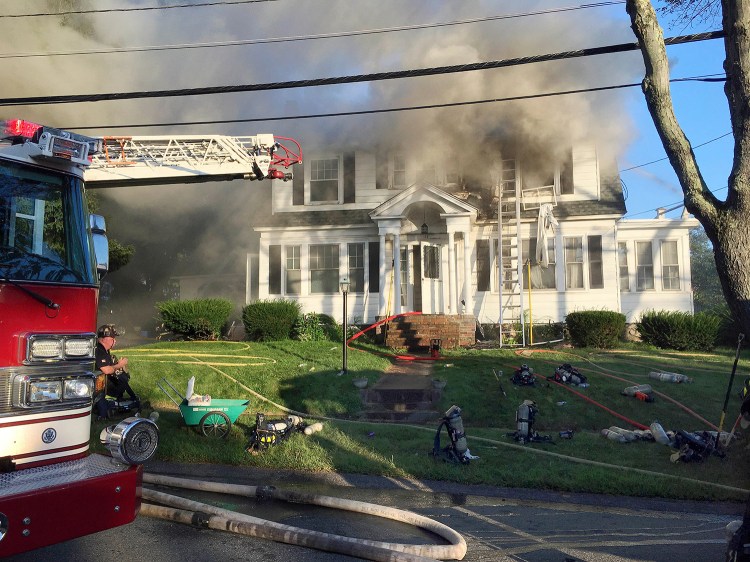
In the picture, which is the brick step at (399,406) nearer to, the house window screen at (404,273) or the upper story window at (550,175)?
the house window screen at (404,273)

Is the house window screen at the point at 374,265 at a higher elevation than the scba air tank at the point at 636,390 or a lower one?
higher

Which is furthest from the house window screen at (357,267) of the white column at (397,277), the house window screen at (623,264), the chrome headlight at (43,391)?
the chrome headlight at (43,391)

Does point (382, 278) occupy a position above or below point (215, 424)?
above

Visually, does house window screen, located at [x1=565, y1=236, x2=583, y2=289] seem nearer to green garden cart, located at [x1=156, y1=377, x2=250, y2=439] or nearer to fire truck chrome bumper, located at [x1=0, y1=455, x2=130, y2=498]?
green garden cart, located at [x1=156, y1=377, x2=250, y2=439]

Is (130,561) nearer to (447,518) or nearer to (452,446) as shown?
(447,518)

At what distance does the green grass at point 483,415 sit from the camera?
6.16 meters

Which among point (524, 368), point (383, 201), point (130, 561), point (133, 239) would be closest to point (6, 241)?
point (130, 561)

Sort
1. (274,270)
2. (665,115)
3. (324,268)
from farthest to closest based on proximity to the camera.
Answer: (274,270)
(324,268)
(665,115)

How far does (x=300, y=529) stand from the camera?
4.17 m

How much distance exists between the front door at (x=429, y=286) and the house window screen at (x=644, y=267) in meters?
5.07

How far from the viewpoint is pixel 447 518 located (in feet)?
16.5

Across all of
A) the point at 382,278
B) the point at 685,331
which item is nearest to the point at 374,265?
the point at 382,278

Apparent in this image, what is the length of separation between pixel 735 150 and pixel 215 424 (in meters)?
5.92

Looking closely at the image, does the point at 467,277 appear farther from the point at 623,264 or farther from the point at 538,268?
the point at 623,264
